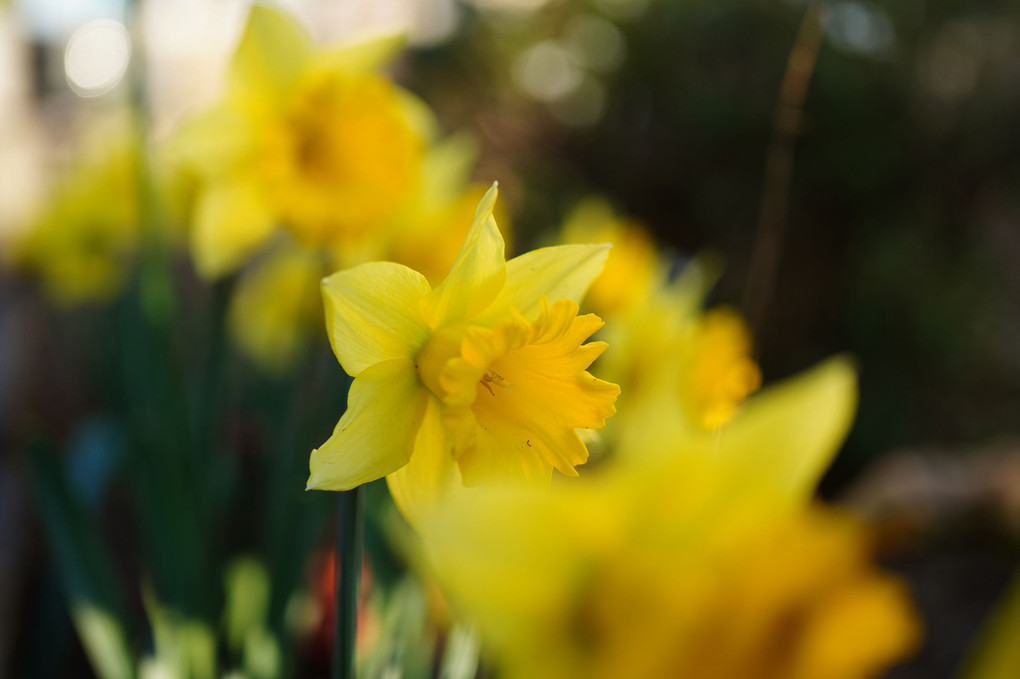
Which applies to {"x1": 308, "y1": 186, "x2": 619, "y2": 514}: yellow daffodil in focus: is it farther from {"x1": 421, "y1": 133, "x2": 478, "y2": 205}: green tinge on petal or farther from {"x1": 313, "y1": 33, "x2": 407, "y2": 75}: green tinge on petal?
{"x1": 421, "y1": 133, "x2": 478, "y2": 205}: green tinge on petal

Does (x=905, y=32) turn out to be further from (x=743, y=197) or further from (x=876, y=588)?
(x=876, y=588)

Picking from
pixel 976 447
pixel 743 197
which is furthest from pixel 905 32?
pixel 976 447

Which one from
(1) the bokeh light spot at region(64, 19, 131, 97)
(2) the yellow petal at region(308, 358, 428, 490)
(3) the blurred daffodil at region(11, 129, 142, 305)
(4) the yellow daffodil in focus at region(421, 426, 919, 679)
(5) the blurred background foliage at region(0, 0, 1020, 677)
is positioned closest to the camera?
(4) the yellow daffodil in focus at region(421, 426, 919, 679)

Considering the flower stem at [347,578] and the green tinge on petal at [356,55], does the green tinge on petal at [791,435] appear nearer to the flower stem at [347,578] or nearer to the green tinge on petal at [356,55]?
the flower stem at [347,578]

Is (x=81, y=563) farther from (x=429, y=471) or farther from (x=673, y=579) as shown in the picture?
(x=673, y=579)

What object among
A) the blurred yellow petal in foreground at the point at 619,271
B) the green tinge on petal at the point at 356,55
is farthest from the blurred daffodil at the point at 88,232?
the blurred yellow petal in foreground at the point at 619,271

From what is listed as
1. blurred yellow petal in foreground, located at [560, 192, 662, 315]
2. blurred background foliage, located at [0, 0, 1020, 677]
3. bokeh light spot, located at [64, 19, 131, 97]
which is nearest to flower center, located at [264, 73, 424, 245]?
blurred yellow petal in foreground, located at [560, 192, 662, 315]
